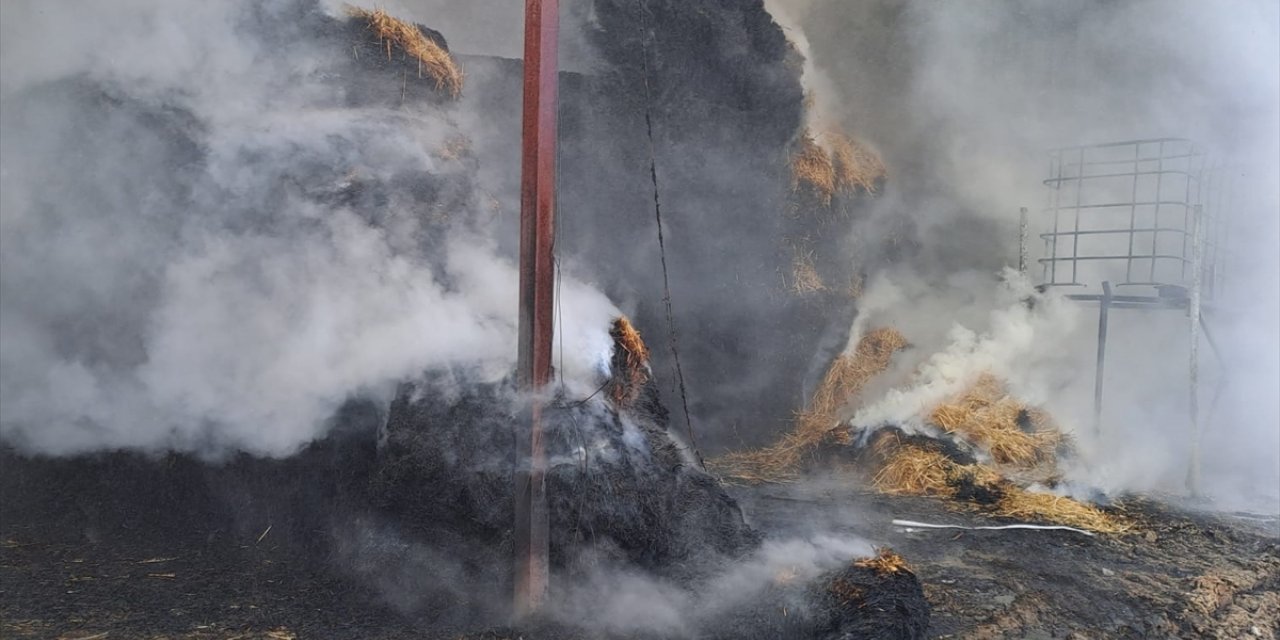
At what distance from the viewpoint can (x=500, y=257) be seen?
6.40 metres

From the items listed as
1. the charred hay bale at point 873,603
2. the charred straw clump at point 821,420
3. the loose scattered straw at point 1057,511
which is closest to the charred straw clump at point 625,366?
the charred hay bale at point 873,603

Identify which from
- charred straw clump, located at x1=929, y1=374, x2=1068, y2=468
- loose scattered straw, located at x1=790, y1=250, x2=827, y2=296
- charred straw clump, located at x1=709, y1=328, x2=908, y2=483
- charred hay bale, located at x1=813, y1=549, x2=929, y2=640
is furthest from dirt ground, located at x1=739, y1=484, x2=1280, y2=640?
loose scattered straw, located at x1=790, y1=250, x2=827, y2=296

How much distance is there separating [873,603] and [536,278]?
232 centimetres

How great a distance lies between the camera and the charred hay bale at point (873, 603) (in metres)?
4.07

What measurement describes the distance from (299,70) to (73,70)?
154 cm

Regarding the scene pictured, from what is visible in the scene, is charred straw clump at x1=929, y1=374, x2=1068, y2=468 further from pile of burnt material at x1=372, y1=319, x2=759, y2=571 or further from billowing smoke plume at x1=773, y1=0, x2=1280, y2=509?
pile of burnt material at x1=372, y1=319, x2=759, y2=571

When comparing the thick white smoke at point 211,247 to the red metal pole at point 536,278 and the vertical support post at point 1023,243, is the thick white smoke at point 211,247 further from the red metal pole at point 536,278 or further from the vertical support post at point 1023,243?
the vertical support post at point 1023,243

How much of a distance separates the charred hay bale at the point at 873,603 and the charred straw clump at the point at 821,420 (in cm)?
353

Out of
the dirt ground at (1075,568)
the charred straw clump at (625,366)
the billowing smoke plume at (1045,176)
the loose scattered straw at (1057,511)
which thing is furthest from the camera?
the billowing smoke plume at (1045,176)

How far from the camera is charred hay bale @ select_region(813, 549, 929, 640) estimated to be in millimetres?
4074

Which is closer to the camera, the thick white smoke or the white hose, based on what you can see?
the thick white smoke

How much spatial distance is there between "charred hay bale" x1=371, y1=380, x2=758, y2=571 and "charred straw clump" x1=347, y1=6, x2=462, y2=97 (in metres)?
3.06

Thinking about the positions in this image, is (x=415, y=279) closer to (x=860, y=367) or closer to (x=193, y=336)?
(x=193, y=336)

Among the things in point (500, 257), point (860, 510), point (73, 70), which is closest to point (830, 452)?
point (860, 510)
